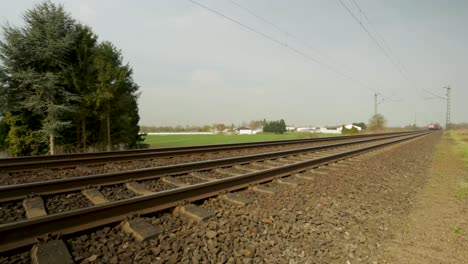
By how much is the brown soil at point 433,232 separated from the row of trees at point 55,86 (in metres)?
16.7

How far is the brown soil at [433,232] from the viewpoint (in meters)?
3.70

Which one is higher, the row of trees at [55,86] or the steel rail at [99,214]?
the row of trees at [55,86]

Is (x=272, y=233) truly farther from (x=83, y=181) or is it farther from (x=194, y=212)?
(x=83, y=181)

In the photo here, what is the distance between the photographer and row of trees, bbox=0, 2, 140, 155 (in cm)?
1493

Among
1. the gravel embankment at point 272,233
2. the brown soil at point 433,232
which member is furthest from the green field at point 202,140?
the brown soil at point 433,232

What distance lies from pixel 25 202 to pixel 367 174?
8916mm

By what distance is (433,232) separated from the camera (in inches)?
178

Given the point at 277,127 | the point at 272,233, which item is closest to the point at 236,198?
the point at 272,233

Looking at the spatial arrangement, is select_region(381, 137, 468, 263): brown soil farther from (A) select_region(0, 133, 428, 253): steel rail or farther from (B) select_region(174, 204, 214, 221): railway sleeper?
(A) select_region(0, 133, 428, 253): steel rail

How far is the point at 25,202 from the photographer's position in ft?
14.2

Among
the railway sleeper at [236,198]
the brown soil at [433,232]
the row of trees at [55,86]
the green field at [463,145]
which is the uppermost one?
the row of trees at [55,86]

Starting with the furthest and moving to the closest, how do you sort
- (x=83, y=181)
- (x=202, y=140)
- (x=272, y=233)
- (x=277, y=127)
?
(x=277, y=127)
(x=202, y=140)
(x=83, y=181)
(x=272, y=233)

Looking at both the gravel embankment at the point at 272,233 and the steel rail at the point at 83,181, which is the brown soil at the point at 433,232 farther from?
the steel rail at the point at 83,181

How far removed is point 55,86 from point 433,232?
60.0 feet
